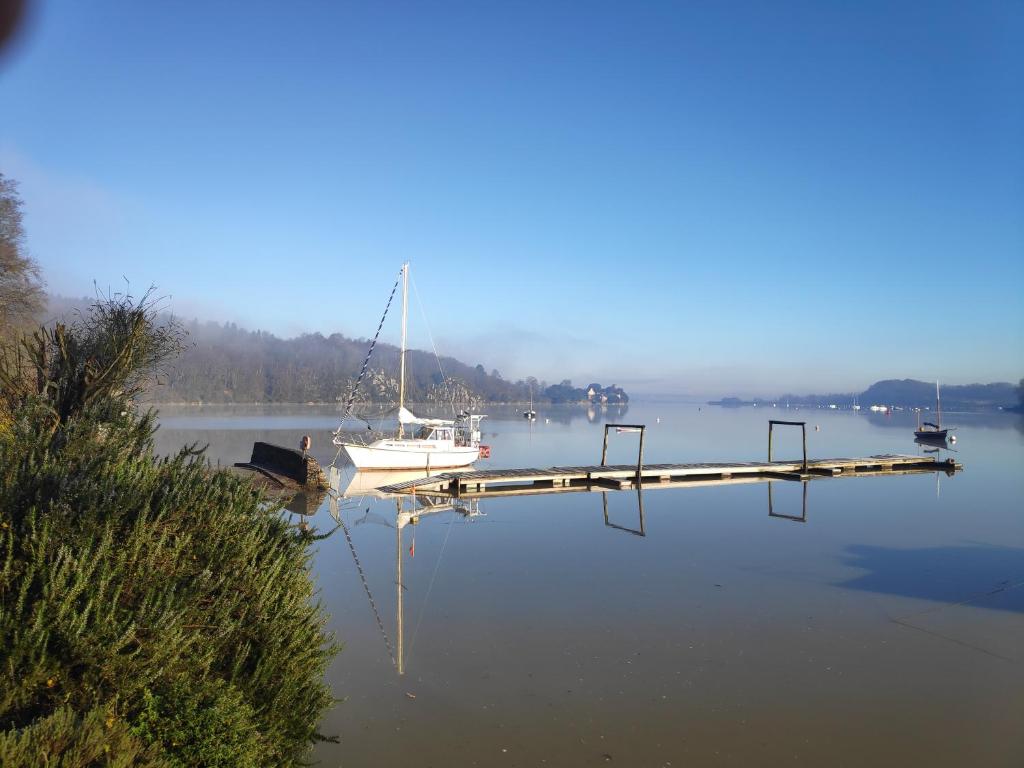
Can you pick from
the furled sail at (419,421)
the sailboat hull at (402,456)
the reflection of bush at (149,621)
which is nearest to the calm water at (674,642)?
the reflection of bush at (149,621)

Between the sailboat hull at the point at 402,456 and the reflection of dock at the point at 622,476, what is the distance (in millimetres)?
4826

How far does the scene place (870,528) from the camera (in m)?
17.5

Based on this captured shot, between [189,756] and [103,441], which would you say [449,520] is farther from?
[189,756]

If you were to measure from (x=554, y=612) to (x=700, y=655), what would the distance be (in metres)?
2.29

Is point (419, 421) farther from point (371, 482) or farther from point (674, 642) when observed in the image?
point (674, 642)

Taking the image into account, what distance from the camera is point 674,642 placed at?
340 inches

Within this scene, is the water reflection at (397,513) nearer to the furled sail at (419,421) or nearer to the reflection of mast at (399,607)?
the reflection of mast at (399,607)

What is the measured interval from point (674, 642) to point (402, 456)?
24.2 m

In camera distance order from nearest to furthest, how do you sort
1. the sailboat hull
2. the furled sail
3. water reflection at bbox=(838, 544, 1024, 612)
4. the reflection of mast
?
1. the reflection of mast
2. water reflection at bbox=(838, 544, 1024, 612)
3. the sailboat hull
4. the furled sail

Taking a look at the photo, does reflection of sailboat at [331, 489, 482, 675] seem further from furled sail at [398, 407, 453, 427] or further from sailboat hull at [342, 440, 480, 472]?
furled sail at [398, 407, 453, 427]

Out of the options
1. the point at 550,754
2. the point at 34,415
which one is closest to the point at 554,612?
the point at 550,754

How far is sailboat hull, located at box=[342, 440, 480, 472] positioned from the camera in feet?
101

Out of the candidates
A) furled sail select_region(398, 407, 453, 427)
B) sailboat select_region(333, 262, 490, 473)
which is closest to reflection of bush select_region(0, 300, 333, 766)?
sailboat select_region(333, 262, 490, 473)

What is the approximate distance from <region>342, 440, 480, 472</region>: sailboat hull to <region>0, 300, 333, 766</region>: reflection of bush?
24.3 metres
